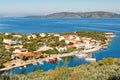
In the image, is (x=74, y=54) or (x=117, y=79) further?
(x=74, y=54)

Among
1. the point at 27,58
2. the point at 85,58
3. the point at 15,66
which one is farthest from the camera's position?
the point at 85,58

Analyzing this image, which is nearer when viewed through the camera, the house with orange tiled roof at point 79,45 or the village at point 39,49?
the village at point 39,49

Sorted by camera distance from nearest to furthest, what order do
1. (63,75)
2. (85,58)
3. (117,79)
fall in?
1. (63,75)
2. (117,79)
3. (85,58)

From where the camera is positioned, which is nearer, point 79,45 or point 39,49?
point 39,49

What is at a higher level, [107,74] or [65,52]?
[107,74]

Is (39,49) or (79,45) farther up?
(39,49)

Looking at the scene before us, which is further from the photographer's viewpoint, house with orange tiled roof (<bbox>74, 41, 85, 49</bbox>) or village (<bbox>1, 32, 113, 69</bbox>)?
house with orange tiled roof (<bbox>74, 41, 85, 49</bbox>)

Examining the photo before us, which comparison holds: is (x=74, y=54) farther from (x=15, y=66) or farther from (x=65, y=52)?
(x=15, y=66)

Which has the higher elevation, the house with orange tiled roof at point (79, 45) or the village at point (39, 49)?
the village at point (39, 49)

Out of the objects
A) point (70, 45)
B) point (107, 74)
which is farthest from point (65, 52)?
point (107, 74)

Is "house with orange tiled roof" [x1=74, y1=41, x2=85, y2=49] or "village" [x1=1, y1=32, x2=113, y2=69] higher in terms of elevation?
"village" [x1=1, y1=32, x2=113, y2=69]
